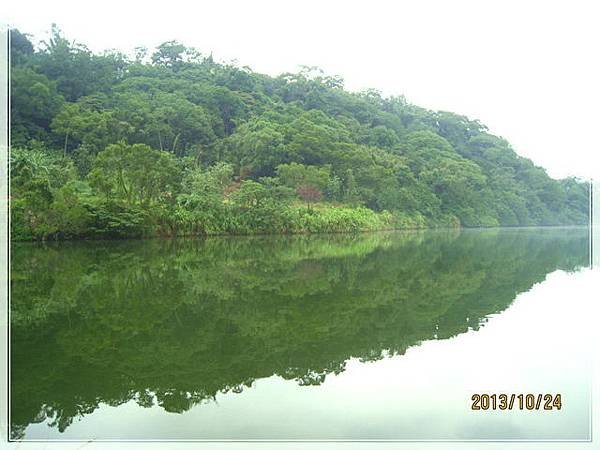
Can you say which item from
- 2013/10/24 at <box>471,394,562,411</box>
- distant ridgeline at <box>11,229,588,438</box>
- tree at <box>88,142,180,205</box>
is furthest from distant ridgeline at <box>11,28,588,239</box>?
2013/10/24 at <box>471,394,562,411</box>

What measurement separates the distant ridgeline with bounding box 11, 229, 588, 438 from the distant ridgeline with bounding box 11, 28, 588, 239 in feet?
21.4

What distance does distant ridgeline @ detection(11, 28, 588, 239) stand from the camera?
1658 cm

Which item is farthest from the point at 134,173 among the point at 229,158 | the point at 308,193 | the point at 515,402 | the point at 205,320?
the point at 515,402

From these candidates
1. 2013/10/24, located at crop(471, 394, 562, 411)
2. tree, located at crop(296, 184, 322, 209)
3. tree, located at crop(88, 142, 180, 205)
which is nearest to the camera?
2013/10/24, located at crop(471, 394, 562, 411)

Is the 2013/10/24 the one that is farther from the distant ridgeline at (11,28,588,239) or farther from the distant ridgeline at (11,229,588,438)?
the distant ridgeline at (11,28,588,239)

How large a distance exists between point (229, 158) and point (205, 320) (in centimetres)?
2515

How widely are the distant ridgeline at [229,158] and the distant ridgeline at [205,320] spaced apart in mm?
6521

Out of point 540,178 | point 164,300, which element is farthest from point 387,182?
point 164,300

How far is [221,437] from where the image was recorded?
9.09 feet

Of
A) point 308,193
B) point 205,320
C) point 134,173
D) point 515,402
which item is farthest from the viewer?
point 308,193

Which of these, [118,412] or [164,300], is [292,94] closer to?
[164,300]

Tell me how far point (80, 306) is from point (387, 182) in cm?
2633

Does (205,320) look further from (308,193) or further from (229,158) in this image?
(229,158)

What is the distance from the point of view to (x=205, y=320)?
207 inches
